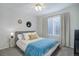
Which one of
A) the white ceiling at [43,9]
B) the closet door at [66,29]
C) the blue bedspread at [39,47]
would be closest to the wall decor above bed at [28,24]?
the white ceiling at [43,9]

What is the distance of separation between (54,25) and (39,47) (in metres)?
0.43

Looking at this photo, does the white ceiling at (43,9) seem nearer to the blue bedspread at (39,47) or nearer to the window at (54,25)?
the window at (54,25)

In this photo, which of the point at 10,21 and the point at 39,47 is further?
the point at 10,21

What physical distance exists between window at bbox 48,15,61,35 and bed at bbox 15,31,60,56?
0.13m

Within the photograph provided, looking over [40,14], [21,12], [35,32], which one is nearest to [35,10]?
[40,14]

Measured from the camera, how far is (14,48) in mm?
1474

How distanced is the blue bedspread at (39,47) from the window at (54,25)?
0.56 feet

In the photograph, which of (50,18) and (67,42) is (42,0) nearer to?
(50,18)

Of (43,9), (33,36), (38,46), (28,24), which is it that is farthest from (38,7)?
(38,46)

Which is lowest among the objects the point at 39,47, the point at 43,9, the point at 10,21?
the point at 39,47

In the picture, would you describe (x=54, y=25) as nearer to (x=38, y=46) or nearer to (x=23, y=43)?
(x=38, y=46)

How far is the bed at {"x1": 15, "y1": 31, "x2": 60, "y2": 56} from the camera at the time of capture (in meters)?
1.38

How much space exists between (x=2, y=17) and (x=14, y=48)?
508 mm

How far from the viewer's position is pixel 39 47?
1.37 m
